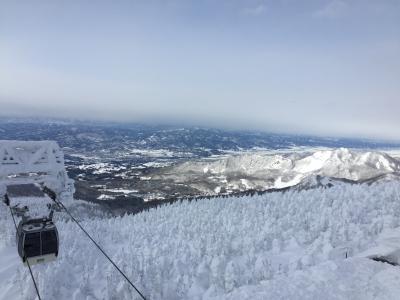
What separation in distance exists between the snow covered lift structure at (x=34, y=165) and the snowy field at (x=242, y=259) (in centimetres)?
188

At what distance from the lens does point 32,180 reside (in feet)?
53.6

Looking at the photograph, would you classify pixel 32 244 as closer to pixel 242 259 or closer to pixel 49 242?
pixel 49 242

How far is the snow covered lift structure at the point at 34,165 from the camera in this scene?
628 inches

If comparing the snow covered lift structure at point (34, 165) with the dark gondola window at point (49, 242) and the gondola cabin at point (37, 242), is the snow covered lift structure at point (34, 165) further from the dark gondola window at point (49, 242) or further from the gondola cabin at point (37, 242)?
the dark gondola window at point (49, 242)

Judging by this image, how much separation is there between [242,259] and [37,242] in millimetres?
9491

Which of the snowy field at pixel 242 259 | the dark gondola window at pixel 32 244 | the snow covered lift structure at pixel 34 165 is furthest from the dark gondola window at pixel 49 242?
the snow covered lift structure at pixel 34 165

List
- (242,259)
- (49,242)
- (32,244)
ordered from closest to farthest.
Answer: (32,244) < (49,242) < (242,259)

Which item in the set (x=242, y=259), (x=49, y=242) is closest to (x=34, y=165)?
(x=49, y=242)

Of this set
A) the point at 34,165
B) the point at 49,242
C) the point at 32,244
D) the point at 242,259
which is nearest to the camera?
the point at 32,244

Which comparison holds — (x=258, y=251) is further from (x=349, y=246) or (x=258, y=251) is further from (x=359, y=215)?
(x=359, y=215)

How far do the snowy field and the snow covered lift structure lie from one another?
1.88 meters

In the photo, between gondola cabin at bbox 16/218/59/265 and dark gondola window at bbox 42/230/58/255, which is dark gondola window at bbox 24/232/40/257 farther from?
dark gondola window at bbox 42/230/58/255

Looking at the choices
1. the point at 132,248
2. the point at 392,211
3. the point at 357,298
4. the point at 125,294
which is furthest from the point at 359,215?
the point at 125,294

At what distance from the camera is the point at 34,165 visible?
16.5 meters
